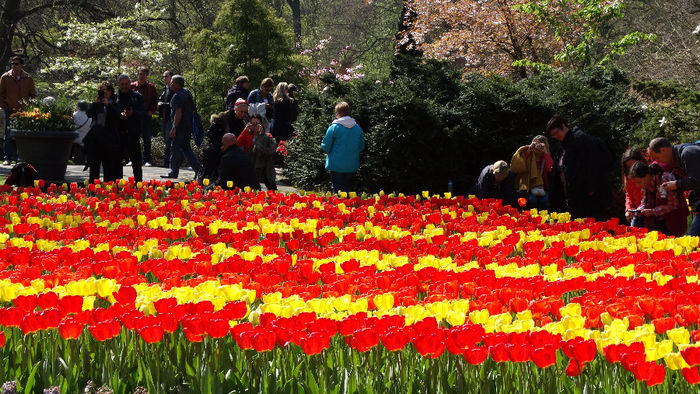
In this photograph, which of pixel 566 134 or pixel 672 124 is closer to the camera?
pixel 566 134

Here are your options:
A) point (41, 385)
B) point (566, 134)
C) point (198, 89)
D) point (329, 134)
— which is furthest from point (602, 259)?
point (198, 89)

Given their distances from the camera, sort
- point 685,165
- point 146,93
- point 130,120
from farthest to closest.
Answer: point 146,93 < point 130,120 < point 685,165

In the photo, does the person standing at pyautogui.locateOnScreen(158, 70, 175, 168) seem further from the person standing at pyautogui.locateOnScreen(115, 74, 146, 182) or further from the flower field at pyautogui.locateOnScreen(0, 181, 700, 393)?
the flower field at pyautogui.locateOnScreen(0, 181, 700, 393)

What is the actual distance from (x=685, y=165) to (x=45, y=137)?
9599mm

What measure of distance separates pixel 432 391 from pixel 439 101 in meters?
12.6

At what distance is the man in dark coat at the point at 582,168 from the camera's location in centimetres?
1050

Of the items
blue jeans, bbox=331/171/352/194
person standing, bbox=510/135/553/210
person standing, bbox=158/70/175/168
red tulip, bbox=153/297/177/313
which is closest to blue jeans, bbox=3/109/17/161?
person standing, bbox=158/70/175/168

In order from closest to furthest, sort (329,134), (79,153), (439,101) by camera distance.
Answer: (329,134) < (439,101) < (79,153)

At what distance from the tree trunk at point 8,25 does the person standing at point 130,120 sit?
6.97 m

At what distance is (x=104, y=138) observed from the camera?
13414 millimetres

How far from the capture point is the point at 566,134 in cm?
1055

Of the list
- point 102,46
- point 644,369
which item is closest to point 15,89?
point 102,46

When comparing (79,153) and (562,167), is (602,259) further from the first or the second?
(79,153)

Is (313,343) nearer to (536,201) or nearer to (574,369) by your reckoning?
(574,369)
